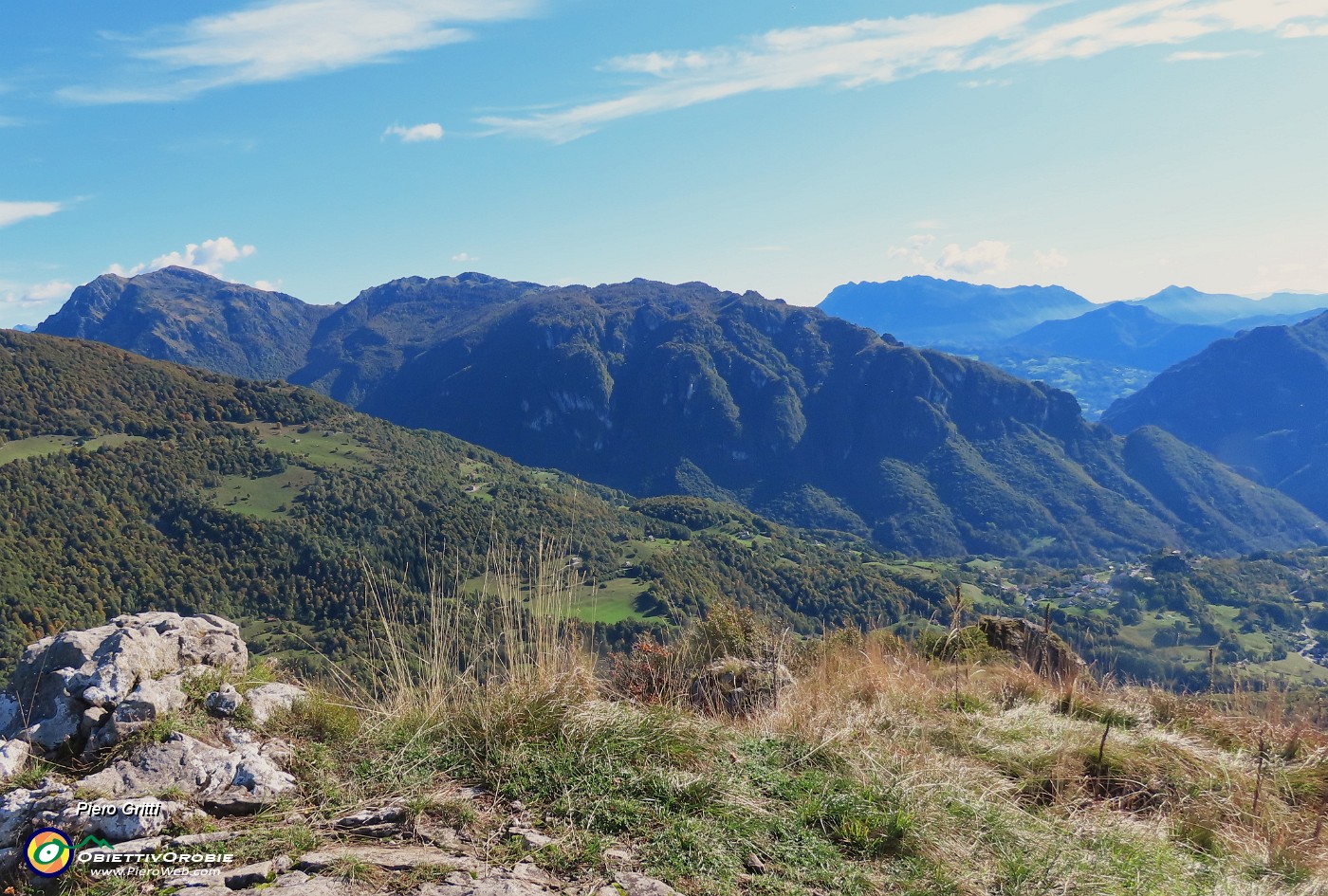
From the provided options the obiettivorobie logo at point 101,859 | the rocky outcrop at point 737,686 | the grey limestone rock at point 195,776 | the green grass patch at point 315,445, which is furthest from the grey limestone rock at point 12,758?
the green grass patch at point 315,445

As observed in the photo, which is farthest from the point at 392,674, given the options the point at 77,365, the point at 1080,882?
the point at 77,365

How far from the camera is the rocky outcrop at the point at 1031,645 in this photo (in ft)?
26.9

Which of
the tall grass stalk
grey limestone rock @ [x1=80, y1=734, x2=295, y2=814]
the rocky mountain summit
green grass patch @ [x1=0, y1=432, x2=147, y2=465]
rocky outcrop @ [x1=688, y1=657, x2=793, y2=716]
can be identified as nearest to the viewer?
the rocky mountain summit

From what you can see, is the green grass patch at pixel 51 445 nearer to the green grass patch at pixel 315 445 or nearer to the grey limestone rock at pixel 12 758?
the green grass patch at pixel 315 445

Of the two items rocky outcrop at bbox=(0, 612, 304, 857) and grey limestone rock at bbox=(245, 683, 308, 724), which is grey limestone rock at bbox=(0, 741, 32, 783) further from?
grey limestone rock at bbox=(245, 683, 308, 724)

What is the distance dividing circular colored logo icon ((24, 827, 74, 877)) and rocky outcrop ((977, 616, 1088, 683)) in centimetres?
911

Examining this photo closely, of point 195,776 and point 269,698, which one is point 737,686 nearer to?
point 269,698

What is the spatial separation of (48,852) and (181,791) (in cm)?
57

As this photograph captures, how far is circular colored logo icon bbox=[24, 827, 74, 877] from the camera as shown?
2.50 metres

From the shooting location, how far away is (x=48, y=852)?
8.44 feet

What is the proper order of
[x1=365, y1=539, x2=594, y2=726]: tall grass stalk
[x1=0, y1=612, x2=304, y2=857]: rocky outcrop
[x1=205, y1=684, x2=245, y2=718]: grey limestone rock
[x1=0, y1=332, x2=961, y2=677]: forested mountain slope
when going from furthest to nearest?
[x1=0, y1=332, x2=961, y2=677]: forested mountain slope < [x1=365, y1=539, x2=594, y2=726]: tall grass stalk < [x1=205, y1=684, x2=245, y2=718]: grey limestone rock < [x1=0, y1=612, x2=304, y2=857]: rocky outcrop

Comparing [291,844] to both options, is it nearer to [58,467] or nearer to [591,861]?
[591,861]

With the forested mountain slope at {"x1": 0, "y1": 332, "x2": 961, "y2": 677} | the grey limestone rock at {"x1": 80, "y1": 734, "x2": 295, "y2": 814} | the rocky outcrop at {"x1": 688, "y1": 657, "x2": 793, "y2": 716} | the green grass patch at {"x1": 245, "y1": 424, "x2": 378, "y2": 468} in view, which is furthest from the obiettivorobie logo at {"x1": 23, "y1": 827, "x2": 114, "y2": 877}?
the green grass patch at {"x1": 245, "y1": 424, "x2": 378, "y2": 468}

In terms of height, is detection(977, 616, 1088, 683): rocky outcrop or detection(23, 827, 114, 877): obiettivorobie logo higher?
detection(23, 827, 114, 877): obiettivorobie logo
